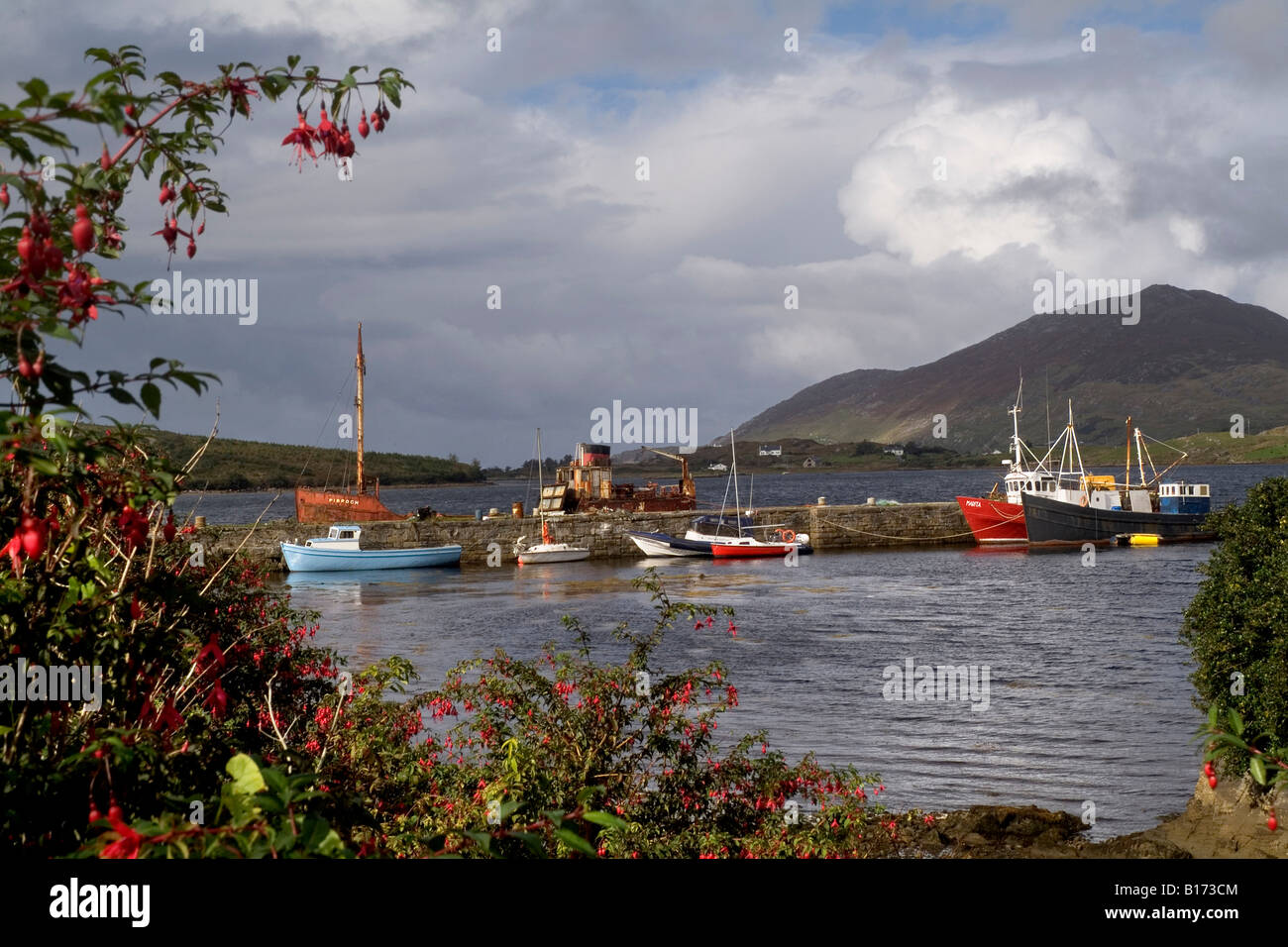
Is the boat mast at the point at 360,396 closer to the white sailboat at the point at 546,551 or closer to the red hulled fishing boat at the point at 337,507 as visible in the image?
the red hulled fishing boat at the point at 337,507

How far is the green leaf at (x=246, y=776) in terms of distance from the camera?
9.07ft

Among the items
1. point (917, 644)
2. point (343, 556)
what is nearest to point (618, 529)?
point (343, 556)

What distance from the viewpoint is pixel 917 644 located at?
30.4 m

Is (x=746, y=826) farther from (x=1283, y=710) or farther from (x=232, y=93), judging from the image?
(x=232, y=93)

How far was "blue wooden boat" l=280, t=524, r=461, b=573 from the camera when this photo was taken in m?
Result: 54.1

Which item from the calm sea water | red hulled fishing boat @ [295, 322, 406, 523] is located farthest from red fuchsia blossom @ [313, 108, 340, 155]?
red hulled fishing boat @ [295, 322, 406, 523]

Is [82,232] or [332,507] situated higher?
[82,232]

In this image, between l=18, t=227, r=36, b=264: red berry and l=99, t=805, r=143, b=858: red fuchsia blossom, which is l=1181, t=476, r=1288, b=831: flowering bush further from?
l=18, t=227, r=36, b=264: red berry

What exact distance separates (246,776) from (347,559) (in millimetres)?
53400

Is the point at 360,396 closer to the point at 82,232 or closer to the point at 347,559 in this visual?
the point at 347,559
